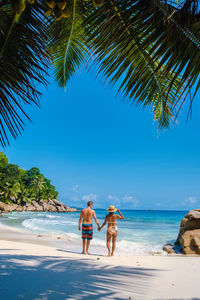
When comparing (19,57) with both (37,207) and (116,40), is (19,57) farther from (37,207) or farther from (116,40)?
(37,207)

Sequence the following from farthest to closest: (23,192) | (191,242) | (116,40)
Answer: (23,192) < (191,242) < (116,40)

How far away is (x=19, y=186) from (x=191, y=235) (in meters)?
44.9

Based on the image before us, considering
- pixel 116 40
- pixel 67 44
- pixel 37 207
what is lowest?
pixel 37 207

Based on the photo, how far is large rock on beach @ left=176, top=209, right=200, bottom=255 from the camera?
8.73 m

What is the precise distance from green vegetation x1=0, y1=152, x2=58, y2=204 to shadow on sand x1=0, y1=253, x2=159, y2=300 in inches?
1729

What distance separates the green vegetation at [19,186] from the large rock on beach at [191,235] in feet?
133

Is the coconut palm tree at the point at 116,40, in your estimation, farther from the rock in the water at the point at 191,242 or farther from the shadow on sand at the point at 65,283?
the rock in the water at the point at 191,242

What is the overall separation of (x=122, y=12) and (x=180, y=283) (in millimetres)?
3525

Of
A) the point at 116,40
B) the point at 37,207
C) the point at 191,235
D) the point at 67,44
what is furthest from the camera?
the point at 37,207

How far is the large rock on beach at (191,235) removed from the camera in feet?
28.6

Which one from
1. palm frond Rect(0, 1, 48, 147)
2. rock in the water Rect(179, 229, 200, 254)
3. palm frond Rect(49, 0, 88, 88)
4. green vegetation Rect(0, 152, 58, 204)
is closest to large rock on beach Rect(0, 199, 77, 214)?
green vegetation Rect(0, 152, 58, 204)

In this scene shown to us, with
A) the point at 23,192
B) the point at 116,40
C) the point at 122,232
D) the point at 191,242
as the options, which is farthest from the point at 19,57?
the point at 23,192

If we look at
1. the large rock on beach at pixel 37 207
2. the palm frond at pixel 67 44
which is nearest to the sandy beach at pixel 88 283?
the palm frond at pixel 67 44

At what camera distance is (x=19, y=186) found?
48.3 metres
